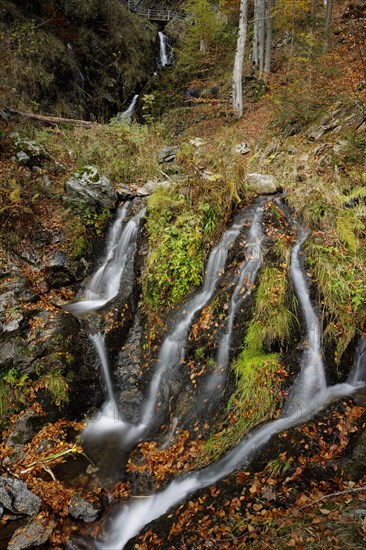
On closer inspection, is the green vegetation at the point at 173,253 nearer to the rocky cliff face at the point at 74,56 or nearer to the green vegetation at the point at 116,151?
the green vegetation at the point at 116,151

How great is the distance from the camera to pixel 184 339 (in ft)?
18.9

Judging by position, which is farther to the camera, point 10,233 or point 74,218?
point 74,218

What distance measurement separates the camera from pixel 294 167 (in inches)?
333

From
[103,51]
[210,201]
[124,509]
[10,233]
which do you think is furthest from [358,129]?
[103,51]

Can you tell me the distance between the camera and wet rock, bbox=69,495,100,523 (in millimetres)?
4238

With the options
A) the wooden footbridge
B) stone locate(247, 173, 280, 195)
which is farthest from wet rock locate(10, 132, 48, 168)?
the wooden footbridge

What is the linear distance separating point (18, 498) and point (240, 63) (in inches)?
654

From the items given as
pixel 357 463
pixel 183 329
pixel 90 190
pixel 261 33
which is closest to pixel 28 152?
pixel 90 190

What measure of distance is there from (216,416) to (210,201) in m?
4.23

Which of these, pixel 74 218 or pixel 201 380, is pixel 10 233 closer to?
pixel 74 218

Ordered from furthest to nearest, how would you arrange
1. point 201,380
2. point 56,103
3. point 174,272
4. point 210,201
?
1. point 56,103
2. point 210,201
3. point 174,272
4. point 201,380

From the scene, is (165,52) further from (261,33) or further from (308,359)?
(308,359)

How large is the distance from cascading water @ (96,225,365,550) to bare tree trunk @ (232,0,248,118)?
43.6ft

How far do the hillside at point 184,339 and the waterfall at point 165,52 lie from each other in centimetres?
1340
